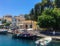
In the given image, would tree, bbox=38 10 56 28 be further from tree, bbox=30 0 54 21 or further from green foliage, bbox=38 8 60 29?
tree, bbox=30 0 54 21

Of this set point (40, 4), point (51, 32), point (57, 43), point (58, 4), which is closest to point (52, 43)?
point (57, 43)

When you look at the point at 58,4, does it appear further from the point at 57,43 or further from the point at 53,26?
the point at 57,43

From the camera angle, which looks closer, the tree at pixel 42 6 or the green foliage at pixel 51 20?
the green foliage at pixel 51 20

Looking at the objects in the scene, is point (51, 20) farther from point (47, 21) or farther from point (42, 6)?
point (42, 6)

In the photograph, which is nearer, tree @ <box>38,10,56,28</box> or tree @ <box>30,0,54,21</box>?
tree @ <box>38,10,56,28</box>

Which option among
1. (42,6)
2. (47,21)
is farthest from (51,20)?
(42,6)

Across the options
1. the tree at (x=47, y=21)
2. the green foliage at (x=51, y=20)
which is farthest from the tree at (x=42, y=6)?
the tree at (x=47, y=21)

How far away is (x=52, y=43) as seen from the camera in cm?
4009

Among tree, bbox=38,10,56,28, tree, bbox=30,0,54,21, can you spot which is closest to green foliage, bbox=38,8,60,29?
tree, bbox=38,10,56,28

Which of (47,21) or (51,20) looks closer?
(47,21)

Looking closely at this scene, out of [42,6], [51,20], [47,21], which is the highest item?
[42,6]

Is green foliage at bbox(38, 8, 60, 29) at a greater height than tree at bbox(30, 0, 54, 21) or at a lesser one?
lesser

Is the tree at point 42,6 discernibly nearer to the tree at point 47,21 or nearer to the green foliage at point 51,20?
the green foliage at point 51,20

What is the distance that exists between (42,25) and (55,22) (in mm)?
3246
